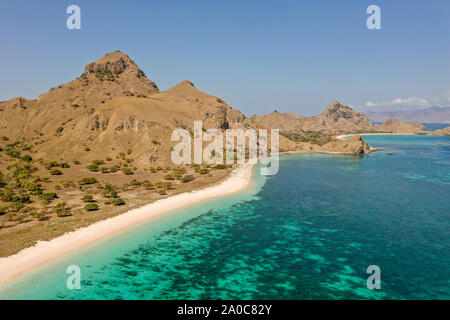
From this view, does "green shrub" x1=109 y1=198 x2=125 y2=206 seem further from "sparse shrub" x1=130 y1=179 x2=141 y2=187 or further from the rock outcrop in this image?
the rock outcrop

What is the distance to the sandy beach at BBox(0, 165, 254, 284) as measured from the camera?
2780 centimetres

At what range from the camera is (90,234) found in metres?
36.0

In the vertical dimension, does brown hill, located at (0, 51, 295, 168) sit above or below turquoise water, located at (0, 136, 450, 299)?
above

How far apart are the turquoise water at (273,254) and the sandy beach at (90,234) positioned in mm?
1797

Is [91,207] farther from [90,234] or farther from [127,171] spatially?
[127,171]

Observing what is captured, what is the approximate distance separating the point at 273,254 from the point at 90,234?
2522 cm

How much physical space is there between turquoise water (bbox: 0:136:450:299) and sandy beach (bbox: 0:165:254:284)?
70.7 inches

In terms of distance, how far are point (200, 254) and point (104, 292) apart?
11.6 meters

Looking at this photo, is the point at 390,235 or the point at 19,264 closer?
the point at 19,264

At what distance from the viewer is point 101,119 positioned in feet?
357

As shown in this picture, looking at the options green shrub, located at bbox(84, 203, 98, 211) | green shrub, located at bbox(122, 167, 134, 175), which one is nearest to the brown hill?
green shrub, located at bbox(122, 167, 134, 175)

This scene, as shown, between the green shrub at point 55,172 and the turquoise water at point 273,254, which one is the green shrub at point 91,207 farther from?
the green shrub at point 55,172
